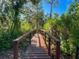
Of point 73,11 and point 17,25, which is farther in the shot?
point 17,25

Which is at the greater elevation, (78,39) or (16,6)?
(16,6)

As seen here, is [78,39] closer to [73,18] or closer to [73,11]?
[73,18]

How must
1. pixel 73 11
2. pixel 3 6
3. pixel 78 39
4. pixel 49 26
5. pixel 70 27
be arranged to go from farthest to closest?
1. pixel 3 6
2. pixel 49 26
3. pixel 73 11
4. pixel 70 27
5. pixel 78 39

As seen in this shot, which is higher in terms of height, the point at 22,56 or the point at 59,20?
the point at 59,20

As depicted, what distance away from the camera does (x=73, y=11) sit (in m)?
11.4

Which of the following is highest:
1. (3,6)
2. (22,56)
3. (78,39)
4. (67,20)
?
(3,6)

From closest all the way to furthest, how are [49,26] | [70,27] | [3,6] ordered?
[70,27] → [49,26] → [3,6]

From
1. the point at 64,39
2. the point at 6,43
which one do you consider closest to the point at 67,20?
the point at 64,39

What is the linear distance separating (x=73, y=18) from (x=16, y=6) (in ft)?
18.4

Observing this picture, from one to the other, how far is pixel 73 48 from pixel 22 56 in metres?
2.47

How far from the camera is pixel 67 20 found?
35.9 feet

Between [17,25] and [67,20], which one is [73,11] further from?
[17,25]

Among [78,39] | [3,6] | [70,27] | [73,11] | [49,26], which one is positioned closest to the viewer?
[78,39]

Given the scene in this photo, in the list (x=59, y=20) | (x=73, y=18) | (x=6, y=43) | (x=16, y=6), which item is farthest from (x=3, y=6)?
(x=73, y=18)
